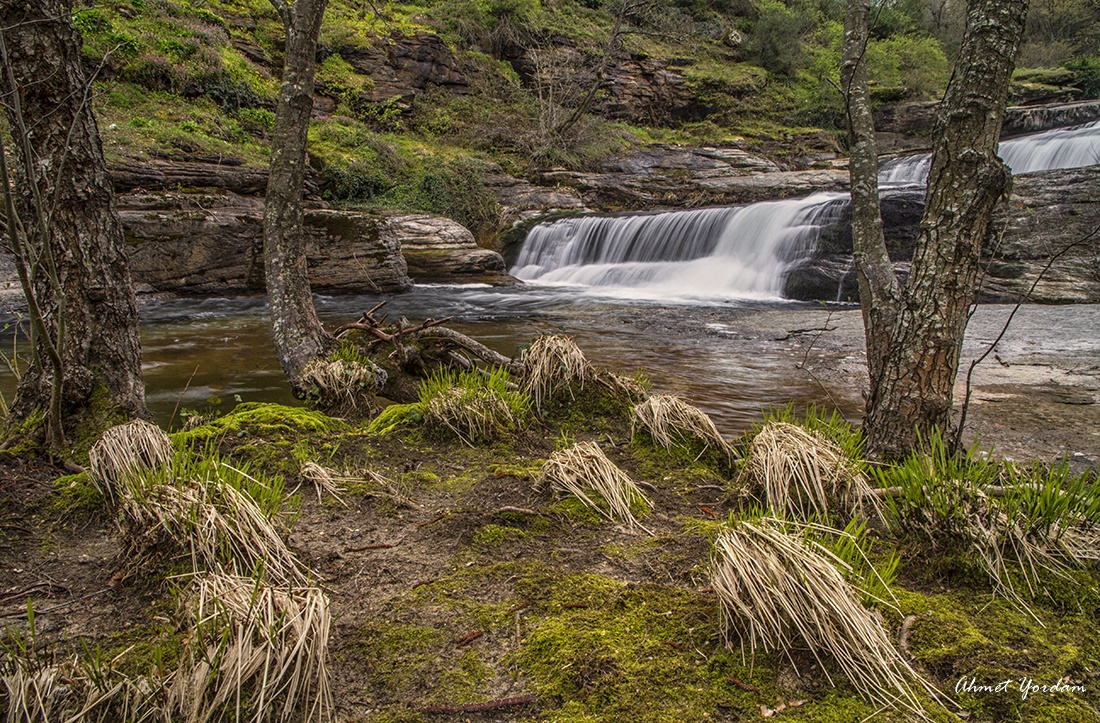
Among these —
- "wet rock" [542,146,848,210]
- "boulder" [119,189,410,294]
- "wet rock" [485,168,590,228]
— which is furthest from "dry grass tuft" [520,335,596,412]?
"wet rock" [542,146,848,210]

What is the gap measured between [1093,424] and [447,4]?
92.8 ft

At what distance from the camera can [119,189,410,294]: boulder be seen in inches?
460

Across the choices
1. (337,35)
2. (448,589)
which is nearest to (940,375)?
(448,589)

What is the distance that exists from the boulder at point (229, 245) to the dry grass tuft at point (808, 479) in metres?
9.12

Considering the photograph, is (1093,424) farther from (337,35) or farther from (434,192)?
(337,35)

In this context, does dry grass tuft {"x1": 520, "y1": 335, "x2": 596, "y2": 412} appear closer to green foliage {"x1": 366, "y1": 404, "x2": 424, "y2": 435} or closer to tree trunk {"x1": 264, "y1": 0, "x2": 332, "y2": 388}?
green foliage {"x1": 366, "y1": 404, "x2": 424, "y2": 435}

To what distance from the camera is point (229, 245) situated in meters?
12.4

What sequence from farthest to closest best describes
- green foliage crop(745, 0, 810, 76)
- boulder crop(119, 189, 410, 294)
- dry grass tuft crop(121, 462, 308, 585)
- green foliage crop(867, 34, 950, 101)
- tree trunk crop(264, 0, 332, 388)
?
green foliage crop(745, 0, 810, 76) → green foliage crop(867, 34, 950, 101) → boulder crop(119, 189, 410, 294) → tree trunk crop(264, 0, 332, 388) → dry grass tuft crop(121, 462, 308, 585)

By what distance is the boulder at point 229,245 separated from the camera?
11.7 m

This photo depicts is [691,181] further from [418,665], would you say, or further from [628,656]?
[418,665]

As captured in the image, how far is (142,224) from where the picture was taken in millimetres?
11391

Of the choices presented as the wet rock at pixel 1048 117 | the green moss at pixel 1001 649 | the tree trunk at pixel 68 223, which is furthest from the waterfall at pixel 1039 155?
the tree trunk at pixel 68 223

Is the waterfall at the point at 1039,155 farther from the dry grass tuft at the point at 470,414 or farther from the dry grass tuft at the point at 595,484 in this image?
the dry grass tuft at the point at 595,484

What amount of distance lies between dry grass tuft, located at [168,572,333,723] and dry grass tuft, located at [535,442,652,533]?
161cm
